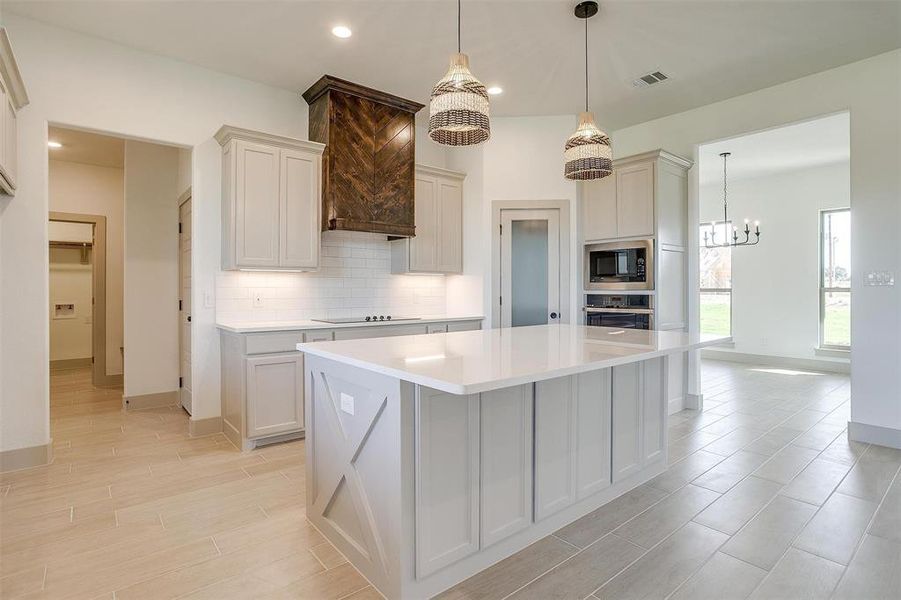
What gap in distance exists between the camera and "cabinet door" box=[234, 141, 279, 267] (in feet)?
12.4

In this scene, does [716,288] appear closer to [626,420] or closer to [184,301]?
[626,420]

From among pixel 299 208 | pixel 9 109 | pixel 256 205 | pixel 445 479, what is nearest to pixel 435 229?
pixel 299 208

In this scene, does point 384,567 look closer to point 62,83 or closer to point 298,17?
point 298,17

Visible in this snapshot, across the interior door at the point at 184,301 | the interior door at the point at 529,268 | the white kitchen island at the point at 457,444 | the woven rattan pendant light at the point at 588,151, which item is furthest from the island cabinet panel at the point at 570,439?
the interior door at the point at 184,301

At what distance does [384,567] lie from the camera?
186 cm

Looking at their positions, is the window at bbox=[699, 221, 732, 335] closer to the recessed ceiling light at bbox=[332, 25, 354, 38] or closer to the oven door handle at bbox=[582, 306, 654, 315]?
the oven door handle at bbox=[582, 306, 654, 315]

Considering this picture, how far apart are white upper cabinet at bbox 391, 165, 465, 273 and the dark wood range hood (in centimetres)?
30

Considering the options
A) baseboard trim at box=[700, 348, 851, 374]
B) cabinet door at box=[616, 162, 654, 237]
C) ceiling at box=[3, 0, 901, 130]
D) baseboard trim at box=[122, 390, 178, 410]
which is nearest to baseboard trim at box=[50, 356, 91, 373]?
baseboard trim at box=[122, 390, 178, 410]

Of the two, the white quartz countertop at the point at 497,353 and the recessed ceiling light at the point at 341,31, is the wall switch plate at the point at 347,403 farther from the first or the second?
the recessed ceiling light at the point at 341,31

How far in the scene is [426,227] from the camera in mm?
5035

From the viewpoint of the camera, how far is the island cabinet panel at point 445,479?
1.80 meters

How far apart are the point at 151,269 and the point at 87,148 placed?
1.91 metres

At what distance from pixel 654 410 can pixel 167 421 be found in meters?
4.18

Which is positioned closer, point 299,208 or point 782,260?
point 299,208
